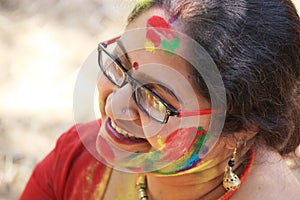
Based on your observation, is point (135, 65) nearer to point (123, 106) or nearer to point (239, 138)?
point (123, 106)

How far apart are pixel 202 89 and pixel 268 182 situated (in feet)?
0.99

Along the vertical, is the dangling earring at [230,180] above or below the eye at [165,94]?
below

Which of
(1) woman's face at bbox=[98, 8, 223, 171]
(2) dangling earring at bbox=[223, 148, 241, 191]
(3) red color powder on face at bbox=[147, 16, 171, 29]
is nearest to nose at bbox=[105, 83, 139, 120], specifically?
(1) woman's face at bbox=[98, 8, 223, 171]

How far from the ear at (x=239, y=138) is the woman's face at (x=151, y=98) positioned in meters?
0.06

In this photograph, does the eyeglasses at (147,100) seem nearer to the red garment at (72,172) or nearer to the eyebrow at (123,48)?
the eyebrow at (123,48)

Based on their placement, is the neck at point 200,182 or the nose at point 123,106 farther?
the neck at point 200,182

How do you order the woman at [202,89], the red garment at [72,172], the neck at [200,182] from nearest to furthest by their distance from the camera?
the woman at [202,89] → the neck at [200,182] → the red garment at [72,172]

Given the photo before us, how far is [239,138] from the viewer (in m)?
1.20

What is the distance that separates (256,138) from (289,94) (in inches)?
4.5

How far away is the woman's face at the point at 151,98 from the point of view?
1111 millimetres

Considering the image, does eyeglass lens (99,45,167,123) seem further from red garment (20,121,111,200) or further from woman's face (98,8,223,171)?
red garment (20,121,111,200)

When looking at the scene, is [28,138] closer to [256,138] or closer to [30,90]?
[30,90]

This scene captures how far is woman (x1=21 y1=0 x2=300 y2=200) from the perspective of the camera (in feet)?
3.62

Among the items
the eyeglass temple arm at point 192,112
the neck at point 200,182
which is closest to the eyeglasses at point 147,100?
the eyeglass temple arm at point 192,112
